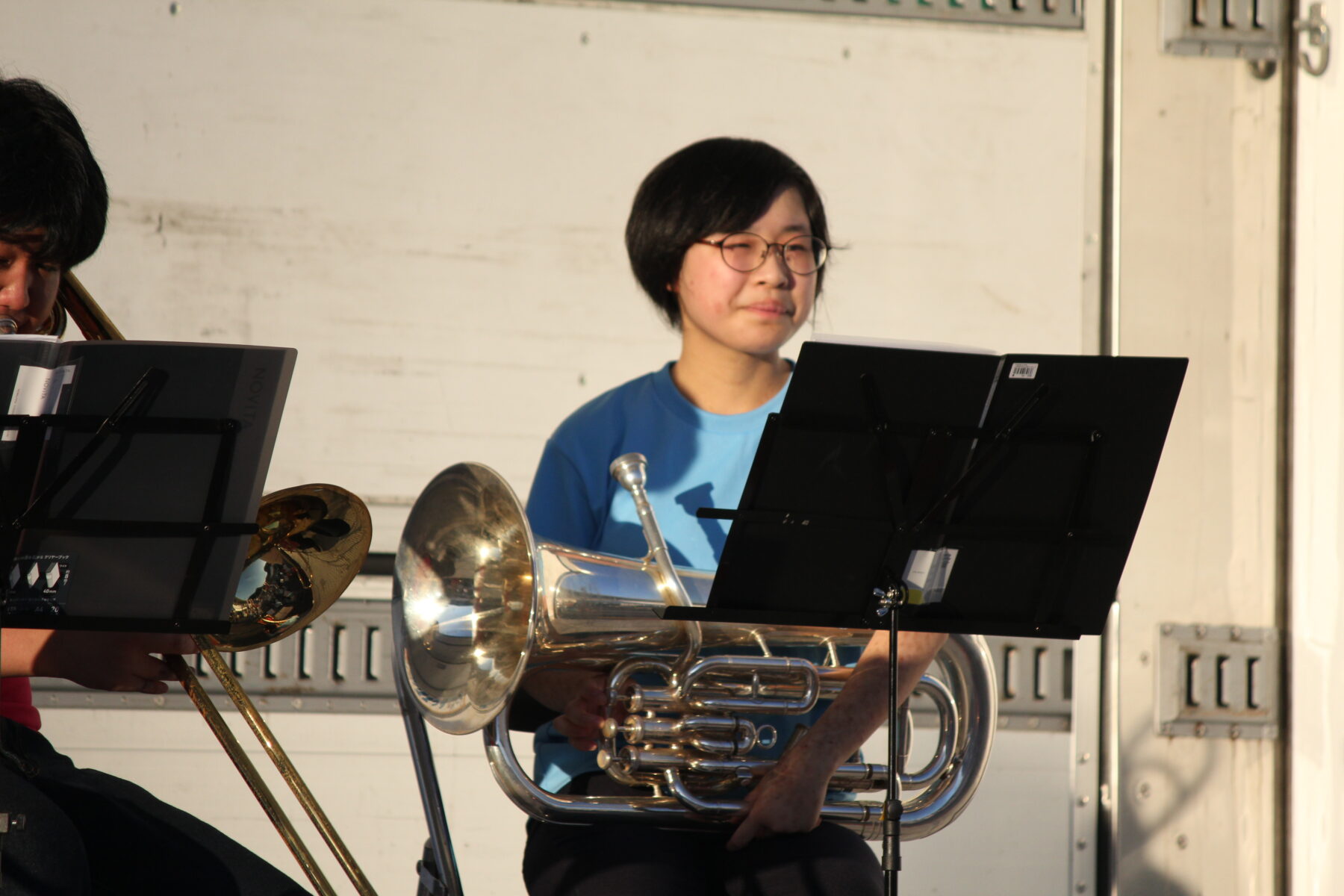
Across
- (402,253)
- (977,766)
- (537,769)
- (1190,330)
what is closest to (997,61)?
(1190,330)

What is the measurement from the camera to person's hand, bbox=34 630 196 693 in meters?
1.92

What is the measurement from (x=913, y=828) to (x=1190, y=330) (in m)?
1.56

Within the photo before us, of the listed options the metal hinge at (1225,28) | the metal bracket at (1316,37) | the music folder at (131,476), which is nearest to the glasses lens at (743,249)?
the music folder at (131,476)

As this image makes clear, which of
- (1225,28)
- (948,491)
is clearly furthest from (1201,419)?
(948,491)

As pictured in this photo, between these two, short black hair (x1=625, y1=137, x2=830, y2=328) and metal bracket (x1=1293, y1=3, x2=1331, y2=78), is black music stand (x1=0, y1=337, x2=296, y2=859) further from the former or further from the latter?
metal bracket (x1=1293, y1=3, x2=1331, y2=78)

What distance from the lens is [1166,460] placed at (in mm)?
3230

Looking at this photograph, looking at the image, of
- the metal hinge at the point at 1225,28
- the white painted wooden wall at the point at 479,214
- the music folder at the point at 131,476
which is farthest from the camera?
the metal hinge at the point at 1225,28

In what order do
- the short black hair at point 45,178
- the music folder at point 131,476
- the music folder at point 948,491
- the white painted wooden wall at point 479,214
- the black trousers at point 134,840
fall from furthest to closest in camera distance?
the white painted wooden wall at point 479,214, the short black hair at point 45,178, the black trousers at point 134,840, the music folder at point 948,491, the music folder at point 131,476

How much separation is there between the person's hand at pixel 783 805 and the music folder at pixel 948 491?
0.33 meters

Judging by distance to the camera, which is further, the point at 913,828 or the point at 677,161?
the point at 677,161

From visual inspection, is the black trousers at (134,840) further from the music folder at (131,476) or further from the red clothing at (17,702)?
the music folder at (131,476)

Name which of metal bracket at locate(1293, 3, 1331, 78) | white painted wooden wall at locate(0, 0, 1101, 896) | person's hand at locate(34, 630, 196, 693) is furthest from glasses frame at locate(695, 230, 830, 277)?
metal bracket at locate(1293, 3, 1331, 78)

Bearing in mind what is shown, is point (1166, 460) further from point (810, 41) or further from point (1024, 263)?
point (810, 41)

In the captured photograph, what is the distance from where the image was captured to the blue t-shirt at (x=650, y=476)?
95.1 inches
